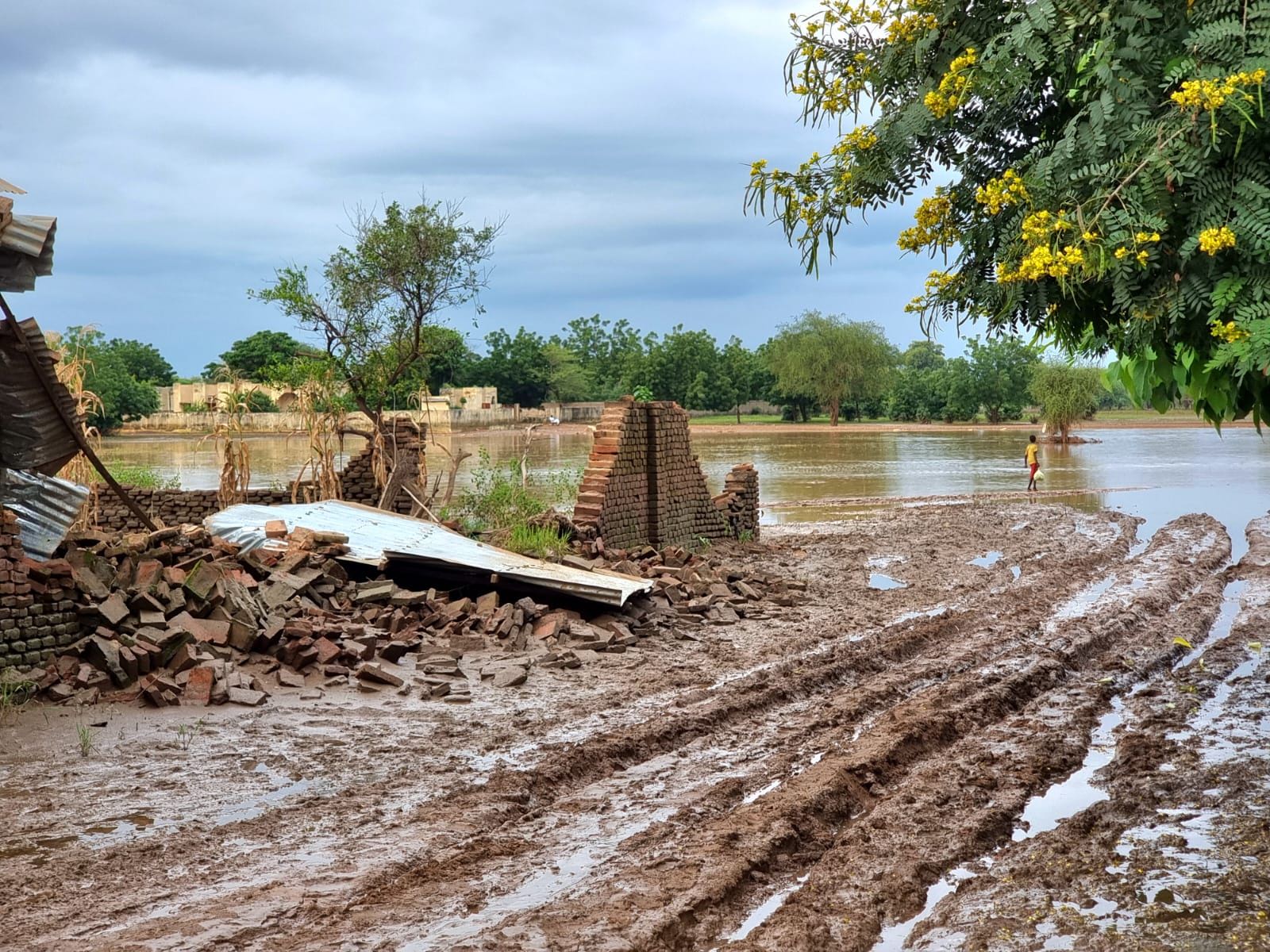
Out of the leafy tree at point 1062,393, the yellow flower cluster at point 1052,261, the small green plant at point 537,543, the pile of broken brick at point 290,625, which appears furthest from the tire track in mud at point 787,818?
the leafy tree at point 1062,393

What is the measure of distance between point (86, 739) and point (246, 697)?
50.3 inches

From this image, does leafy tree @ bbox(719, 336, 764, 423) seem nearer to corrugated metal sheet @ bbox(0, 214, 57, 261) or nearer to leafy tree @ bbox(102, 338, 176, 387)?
leafy tree @ bbox(102, 338, 176, 387)

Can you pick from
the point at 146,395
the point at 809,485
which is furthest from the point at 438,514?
the point at 146,395

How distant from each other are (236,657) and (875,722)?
197 inches

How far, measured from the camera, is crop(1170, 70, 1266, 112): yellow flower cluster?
4359 millimetres

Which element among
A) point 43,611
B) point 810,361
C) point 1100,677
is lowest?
point 1100,677

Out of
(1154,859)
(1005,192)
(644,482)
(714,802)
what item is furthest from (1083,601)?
(1005,192)

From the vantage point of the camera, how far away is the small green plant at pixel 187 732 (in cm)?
759

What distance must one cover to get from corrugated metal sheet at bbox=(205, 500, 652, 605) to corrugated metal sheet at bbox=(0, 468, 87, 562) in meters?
1.70

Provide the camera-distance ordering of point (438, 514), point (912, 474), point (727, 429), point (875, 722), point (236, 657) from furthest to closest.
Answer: point (727, 429) → point (912, 474) → point (438, 514) → point (236, 657) → point (875, 722)

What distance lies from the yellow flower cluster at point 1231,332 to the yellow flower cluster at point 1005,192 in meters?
1.04

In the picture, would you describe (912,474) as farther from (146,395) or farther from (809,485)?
(146,395)

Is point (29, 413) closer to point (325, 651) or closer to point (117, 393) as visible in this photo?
point (325, 651)

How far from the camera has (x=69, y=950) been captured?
4.52 metres
